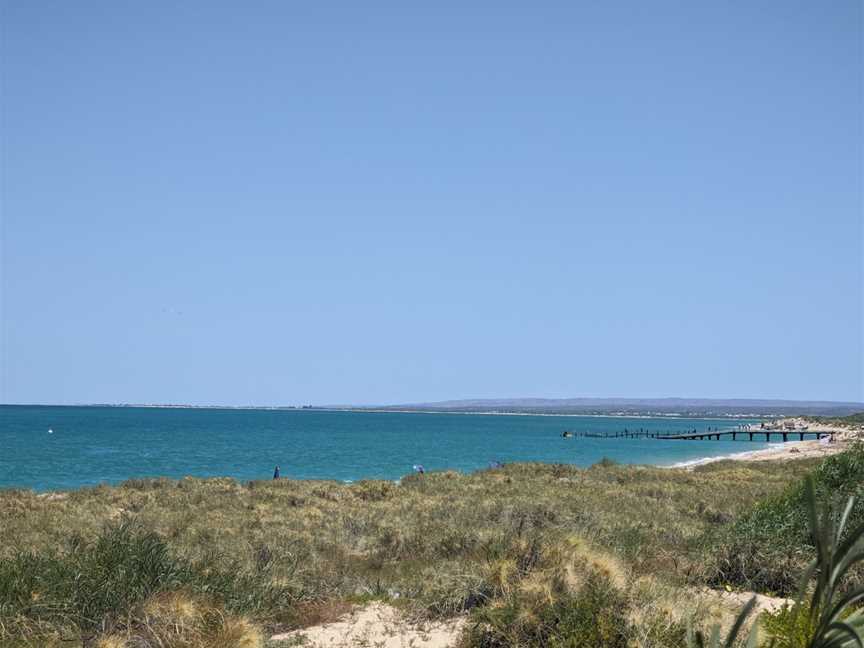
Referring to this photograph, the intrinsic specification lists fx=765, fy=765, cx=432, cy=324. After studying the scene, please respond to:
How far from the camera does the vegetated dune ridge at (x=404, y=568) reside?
8445mm

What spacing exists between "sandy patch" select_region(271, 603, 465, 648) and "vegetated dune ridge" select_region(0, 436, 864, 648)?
0.05 m

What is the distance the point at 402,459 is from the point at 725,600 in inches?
2454

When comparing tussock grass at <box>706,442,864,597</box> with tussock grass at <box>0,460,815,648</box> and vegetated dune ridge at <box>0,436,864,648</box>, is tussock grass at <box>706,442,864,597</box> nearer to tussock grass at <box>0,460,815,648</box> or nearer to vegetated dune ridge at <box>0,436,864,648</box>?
vegetated dune ridge at <box>0,436,864,648</box>

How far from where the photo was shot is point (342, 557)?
15.1 m

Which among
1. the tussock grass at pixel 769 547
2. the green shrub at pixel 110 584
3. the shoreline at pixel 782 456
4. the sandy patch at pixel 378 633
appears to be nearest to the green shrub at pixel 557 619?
the sandy patch at pixel 378 633

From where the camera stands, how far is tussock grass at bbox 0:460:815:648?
Answer: 857 centimetres

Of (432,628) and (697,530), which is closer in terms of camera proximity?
(432,628)

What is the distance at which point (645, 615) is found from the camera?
827 cm

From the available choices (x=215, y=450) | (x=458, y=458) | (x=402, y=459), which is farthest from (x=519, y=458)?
(x=215, y=450)

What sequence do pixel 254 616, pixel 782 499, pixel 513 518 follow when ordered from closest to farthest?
pixel 254 616 < pixel 782 499 < pixel 513 518

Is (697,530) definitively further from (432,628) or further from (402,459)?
(402,459)

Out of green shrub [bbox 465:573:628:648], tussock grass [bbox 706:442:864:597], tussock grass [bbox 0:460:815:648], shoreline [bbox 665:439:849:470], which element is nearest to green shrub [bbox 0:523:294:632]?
tussock grass [bbox 0:460:815:648]

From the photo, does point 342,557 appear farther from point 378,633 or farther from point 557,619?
point 557,619

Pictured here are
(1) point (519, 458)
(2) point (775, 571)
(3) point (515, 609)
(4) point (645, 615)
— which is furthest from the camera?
(1) point (519, 458)
